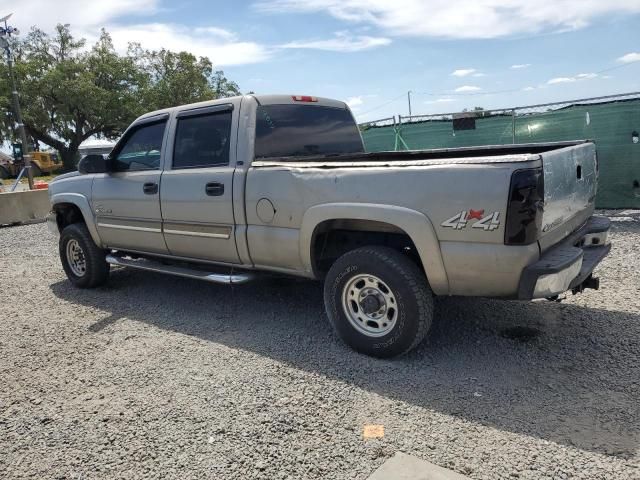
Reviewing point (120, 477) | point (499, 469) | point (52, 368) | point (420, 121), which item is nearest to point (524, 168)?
point (499, 469)

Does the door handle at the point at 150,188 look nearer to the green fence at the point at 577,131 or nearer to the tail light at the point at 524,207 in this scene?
the tail light at the point at 524,207

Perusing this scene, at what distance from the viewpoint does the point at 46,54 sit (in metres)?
45.1

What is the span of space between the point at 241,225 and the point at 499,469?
270 cm

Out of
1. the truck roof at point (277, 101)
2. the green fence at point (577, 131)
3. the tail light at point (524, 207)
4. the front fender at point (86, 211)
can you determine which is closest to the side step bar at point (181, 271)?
the front fender at point (86, 211)

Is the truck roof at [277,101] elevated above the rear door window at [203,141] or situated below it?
above

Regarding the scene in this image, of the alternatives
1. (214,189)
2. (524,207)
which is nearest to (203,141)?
(214,189)

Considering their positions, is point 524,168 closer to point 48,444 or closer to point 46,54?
point 48,444

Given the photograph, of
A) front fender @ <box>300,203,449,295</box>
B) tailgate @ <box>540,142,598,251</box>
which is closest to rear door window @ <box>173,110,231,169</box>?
front fender @ <box>300,203,449,295</box>

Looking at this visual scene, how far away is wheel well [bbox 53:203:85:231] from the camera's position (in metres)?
6.42

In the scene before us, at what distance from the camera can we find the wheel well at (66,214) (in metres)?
6.42

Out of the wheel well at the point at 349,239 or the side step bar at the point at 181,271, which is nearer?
the wheel well at the point at 349,239

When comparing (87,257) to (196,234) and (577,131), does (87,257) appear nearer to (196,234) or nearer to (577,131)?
(196,234)

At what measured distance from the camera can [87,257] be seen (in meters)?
6.14

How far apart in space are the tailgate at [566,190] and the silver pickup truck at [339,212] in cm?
2
